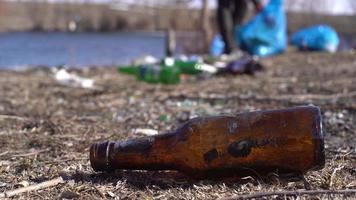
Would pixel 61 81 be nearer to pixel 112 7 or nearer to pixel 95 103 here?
pixel 95 103

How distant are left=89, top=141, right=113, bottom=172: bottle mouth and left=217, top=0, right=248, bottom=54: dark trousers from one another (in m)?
8.10

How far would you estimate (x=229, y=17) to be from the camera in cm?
1012

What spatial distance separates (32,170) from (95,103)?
2273 mm

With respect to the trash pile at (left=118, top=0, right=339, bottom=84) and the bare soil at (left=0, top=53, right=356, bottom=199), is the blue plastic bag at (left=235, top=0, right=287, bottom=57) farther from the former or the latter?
the bare soil at (left=0, top=53, right=356, bottom=199)

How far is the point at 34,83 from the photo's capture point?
6.35m

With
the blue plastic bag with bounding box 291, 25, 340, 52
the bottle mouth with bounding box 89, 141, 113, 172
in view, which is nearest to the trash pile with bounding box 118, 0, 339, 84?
the blue plastic bag with bounding box 291, 25, 340, 52

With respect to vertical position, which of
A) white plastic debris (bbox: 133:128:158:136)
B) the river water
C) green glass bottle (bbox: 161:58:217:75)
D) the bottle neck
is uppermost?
the bottle neck

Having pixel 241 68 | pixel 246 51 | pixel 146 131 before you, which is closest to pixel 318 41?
pixel 246 51

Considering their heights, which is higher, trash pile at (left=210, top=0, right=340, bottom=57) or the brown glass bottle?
the brown glass bottle

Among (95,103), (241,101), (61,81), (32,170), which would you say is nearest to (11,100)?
(95,103)

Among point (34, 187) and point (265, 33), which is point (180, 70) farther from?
point (34, 187)

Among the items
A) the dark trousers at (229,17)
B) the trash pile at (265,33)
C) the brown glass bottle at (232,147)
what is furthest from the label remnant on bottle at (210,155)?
the trash pile at (265,33)

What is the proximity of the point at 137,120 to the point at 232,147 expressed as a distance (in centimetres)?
161

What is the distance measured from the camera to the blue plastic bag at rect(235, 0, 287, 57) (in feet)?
35.2
